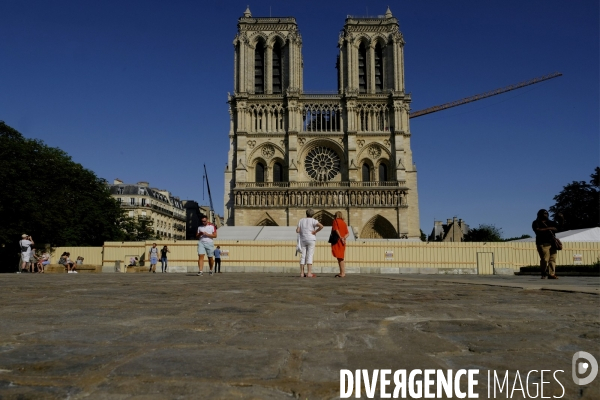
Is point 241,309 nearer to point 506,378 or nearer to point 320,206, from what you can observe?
point 506,378

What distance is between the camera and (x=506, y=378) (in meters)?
1.79

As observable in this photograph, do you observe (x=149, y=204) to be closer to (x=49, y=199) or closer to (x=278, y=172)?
(x=278, y=172)

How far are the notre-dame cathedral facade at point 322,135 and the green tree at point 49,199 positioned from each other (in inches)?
418

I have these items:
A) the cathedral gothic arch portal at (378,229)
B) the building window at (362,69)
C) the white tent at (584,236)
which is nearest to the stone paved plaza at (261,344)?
the white tent at (584,236)

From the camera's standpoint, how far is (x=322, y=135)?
145ft

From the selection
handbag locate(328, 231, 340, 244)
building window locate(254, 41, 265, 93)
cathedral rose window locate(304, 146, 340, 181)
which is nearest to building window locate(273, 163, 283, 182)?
cathedral rose window locate(304, 146, 340, 181)

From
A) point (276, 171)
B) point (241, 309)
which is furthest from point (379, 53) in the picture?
point (241, 309)

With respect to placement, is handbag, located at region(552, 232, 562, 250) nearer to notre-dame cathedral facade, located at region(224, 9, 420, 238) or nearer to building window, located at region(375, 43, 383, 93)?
notre-dame cathedral facade, located at region(224, 9, 420, 238)

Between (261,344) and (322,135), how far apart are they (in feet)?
139

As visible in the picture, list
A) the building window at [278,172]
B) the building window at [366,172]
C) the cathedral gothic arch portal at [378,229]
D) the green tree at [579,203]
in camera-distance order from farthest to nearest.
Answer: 1. the building window at [366,172]
2. the building window at [278,172]
3. the cathedral gothic arch portal at [378,229]
4. the green tree at [579,203]

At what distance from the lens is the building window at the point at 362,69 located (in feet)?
150

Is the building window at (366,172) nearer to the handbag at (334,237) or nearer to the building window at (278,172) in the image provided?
the building window at (278,172)

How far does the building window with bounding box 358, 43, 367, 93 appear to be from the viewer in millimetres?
45594

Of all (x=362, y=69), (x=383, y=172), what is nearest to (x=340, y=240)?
(x=383, y=172)
